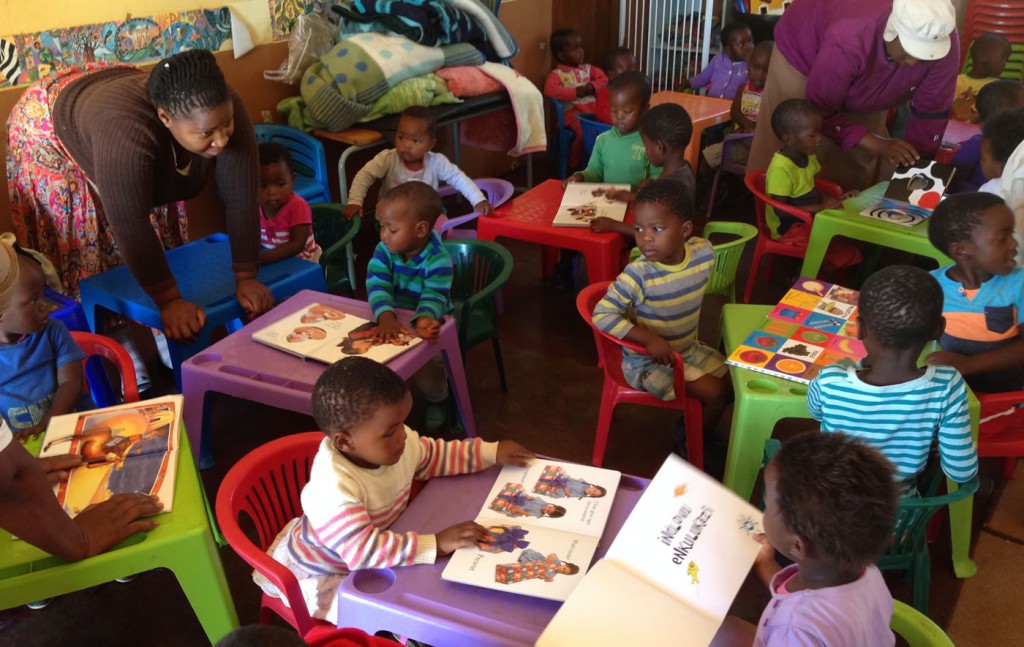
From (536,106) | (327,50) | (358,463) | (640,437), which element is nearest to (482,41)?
(536,106)

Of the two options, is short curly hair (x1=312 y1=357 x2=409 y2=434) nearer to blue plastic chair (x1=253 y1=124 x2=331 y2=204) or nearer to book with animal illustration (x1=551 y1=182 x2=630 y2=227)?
book with animal illustration (x1=551 y1=182 x2=630 y2=227)

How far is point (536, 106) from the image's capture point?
4906mm

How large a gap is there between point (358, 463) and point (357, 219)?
1892mm

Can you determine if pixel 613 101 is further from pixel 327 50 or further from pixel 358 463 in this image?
pixel 358 463

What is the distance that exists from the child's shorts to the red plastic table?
0.67 meters

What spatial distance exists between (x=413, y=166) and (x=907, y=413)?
2514 millimetres

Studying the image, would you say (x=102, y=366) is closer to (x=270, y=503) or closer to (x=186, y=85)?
(x=186, y=85)

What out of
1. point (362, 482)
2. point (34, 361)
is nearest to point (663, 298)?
point (362, 482)

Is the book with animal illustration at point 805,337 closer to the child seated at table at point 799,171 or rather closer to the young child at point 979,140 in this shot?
the child seated at table at point 799,171

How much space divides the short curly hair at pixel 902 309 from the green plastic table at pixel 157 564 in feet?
4.79

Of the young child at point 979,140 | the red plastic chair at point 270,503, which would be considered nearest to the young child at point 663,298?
the red plastic chair at point 270,503

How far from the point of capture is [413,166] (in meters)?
3.74

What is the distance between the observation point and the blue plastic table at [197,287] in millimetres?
2596

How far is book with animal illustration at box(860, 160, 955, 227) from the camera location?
10.0 ft
